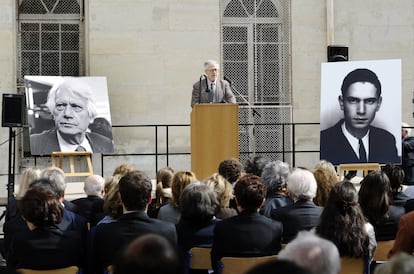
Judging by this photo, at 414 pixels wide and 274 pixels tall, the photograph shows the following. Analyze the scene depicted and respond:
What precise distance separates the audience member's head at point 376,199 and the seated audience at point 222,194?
104cm

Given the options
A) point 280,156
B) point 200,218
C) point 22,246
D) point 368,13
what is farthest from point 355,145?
point 22,246

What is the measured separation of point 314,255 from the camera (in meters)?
2.69

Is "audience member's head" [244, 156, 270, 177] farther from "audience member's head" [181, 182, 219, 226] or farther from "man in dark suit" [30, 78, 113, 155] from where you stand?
"man in dark suit" [30, 78, 113, 155]

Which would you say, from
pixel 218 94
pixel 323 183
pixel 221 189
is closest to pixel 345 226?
pixel 221 189

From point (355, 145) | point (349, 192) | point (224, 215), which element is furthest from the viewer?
point (355, 145)

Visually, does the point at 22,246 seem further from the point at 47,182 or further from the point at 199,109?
the point at 199,109

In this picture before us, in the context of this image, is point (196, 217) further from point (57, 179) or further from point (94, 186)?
point (94, 186)

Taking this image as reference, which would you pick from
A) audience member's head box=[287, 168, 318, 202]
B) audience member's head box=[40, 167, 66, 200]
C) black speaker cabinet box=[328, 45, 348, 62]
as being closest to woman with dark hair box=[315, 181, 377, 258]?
audience member's head box=[287, 168, 318, 202]

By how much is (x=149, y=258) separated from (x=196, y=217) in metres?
3.25

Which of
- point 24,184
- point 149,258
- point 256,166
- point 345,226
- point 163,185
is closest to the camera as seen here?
point 149,258

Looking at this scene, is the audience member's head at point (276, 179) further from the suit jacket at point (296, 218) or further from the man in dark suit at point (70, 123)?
the man in dark suit at point (70, 123)

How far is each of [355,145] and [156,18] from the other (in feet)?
15.2

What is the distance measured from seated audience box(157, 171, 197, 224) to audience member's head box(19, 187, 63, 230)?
1.31m

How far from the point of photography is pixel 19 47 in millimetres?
13422
